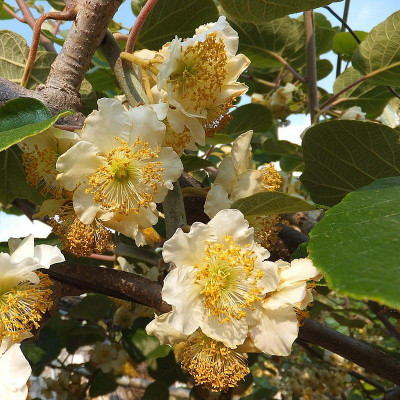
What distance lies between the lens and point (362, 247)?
0.46 m

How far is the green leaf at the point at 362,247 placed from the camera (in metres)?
0.39

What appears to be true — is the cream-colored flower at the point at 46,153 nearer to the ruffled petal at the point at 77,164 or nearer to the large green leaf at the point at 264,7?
the ruffled petal at the point at 77,164

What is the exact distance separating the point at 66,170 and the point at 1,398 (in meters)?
0.30

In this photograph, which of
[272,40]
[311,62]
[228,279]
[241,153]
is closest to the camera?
[228,279]

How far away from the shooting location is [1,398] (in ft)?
1.91

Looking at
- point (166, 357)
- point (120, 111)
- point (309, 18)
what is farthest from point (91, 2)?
point (166, 357)

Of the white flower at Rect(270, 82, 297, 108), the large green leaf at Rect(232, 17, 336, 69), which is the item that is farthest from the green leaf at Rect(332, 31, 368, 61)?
the white flower at Rect(270, 82, 297, 108)

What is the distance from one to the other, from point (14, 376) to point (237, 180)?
0.43 metres

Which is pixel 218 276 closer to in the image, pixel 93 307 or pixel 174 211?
pixel 174 211

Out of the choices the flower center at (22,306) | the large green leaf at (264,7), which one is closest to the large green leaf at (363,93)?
the large green leaf at (264,7)

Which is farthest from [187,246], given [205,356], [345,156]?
[345,156]

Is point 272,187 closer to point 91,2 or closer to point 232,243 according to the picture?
point 232,243

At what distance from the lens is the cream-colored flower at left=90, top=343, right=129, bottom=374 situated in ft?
5.44

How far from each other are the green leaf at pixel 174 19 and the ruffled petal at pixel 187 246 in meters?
0.59
